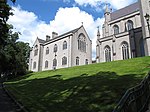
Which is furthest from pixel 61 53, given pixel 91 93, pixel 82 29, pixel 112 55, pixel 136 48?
pixel 91 93

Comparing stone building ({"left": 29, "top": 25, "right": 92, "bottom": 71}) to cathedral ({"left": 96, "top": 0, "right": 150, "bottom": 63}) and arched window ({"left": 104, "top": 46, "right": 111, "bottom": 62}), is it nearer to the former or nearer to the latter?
cathedral ({"left": 96, "top": 0, "right": 150, "bottom": 63})

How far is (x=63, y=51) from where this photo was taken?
53.5m

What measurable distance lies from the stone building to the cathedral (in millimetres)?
5109

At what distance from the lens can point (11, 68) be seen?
4381 cm

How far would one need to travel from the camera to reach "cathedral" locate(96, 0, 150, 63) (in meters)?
38.5

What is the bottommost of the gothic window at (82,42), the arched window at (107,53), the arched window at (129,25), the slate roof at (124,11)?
the arched window at (107,53)

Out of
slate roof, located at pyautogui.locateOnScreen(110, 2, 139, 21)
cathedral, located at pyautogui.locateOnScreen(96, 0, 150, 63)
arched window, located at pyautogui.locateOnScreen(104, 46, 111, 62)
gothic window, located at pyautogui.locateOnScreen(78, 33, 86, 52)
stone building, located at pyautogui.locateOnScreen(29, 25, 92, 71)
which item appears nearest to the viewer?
cathedral, located at pyautogui.locateOnScreen(96, 0, 150, 63)

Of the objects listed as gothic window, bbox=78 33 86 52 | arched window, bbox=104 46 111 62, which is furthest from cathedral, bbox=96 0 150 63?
gothic window, bbox=78 33 86 52

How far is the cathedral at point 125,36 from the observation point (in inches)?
1515

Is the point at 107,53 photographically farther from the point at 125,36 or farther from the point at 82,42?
the point at 82,42

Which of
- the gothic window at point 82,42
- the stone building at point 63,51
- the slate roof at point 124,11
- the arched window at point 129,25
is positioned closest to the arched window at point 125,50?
the arched window at point 129,25

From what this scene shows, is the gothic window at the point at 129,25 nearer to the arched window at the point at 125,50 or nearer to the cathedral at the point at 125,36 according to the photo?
the cathedral at the point at 125,36

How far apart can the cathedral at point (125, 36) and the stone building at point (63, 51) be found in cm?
511

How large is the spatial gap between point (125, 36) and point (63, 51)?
18686mm
